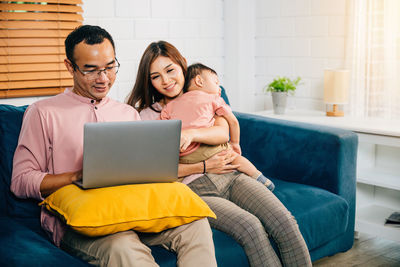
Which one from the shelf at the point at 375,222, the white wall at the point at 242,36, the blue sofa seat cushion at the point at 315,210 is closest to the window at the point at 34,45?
the white wall at the point at 242,36

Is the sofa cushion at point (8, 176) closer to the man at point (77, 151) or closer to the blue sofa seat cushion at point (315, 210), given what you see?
the man at point (77, 151)

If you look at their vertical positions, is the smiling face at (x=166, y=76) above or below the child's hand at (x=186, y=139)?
above

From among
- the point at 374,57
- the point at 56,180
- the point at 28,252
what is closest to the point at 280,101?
the point at 374,57

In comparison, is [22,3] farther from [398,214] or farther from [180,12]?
[398,214]

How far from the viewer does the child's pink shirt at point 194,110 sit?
1.99 meters

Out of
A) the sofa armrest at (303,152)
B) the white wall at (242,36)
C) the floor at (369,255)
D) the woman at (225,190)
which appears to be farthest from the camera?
the white wall at (242,36)

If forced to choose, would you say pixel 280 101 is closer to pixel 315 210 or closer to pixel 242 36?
pixel 242 36

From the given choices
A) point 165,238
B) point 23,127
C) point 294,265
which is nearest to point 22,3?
point 23,127

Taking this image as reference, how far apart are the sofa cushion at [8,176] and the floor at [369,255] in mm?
1407

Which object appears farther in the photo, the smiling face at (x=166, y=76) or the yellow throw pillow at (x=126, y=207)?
the smiling face at (x=166, y=76)

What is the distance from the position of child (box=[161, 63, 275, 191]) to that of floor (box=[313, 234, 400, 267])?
630 millimetres

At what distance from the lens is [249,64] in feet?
11.3

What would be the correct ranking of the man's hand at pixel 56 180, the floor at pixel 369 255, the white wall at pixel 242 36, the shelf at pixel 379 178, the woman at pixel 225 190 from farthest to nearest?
the white wall at pixel 242 36 < the shelf at pixel 379 178 < the floor at pixel 369 255 < the woman at pixel 225 190 < the man's hand at pixel 56 180

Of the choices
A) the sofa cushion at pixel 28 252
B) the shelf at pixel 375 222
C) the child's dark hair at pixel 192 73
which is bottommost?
the shelf at pixel 375 222
